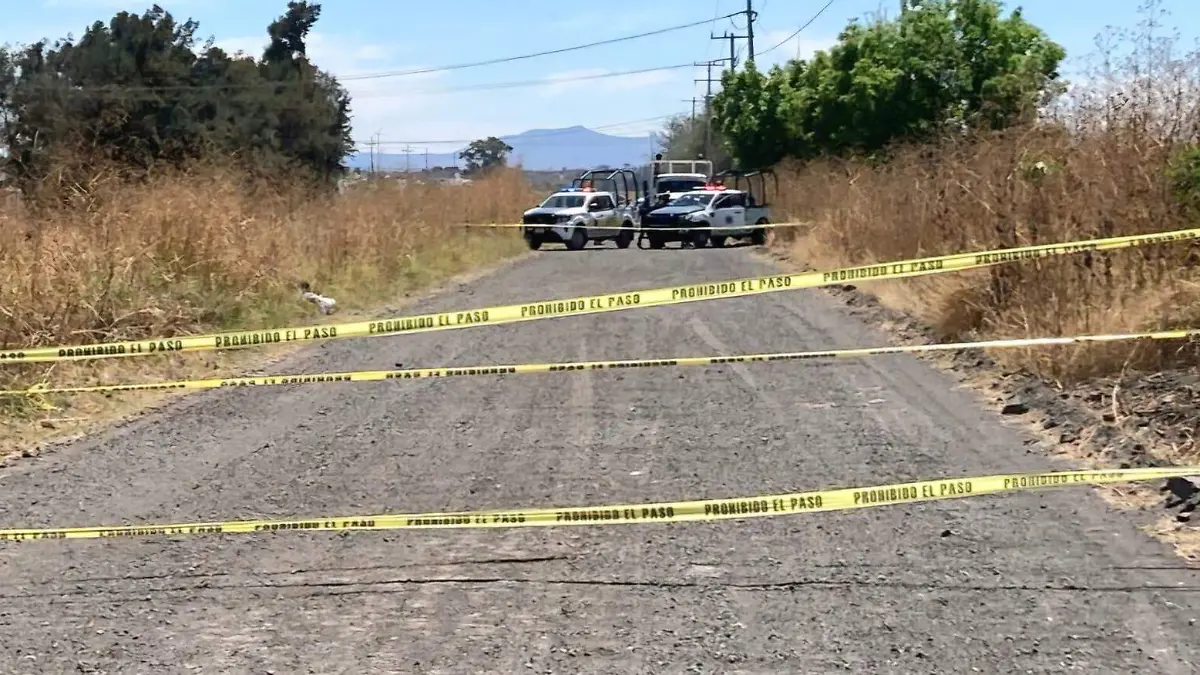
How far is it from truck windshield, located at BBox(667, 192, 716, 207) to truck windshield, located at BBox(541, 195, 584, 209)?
2.81 metres

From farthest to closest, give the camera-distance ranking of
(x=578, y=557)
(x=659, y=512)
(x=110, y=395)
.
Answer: (x=110, y=395)
(x=659, y=512)
(x=578, y=557)

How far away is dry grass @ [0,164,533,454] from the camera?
11078 mm

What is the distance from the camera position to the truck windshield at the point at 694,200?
3844cm

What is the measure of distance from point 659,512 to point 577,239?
31.1 m

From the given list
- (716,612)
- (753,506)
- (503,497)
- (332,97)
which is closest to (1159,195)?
(753,506)

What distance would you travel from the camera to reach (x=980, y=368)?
1091 centimetres

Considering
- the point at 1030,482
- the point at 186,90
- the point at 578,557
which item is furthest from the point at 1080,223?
the point at 186,90

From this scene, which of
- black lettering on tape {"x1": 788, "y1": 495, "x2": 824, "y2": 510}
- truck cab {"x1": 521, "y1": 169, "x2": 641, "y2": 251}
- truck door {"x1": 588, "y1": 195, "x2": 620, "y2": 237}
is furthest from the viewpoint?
truck door {"x1": 588, "y1": 195, "x2": 620, "y2": 237}

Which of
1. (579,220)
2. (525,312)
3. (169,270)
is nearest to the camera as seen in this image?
(525,312)

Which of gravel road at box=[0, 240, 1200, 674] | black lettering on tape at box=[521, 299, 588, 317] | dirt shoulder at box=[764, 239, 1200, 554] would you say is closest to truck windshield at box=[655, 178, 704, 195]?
dirt shoulder at box=[764, 239, 1200, 554]

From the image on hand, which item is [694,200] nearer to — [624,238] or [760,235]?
[624,238]

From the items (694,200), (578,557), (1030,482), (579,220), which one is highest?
(694,200)

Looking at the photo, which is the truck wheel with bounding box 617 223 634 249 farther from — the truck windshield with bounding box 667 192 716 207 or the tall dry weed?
the tall dry weed

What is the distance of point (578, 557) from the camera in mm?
5723
